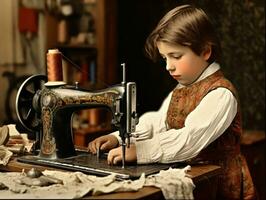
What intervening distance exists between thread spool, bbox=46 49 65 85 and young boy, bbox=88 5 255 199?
0.25 meters

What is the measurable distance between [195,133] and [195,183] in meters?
0.18

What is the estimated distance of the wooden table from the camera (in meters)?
1.46

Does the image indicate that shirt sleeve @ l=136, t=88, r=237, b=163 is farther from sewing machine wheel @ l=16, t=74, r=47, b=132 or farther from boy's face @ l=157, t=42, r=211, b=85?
sewing machine wheel @ l=16, t=74, r=47, b=132

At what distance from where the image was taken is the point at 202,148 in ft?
5.82

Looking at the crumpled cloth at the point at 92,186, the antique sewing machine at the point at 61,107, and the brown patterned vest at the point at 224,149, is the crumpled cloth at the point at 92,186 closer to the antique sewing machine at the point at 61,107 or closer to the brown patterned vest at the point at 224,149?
the antique sewing machine at the point at 61,107

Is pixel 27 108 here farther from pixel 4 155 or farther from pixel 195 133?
pixel 195 133

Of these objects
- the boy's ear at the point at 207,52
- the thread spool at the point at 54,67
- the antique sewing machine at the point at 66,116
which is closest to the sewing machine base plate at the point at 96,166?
the antique sewing machine at the point at 66,116

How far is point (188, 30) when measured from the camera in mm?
1863

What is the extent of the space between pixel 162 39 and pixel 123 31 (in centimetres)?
197

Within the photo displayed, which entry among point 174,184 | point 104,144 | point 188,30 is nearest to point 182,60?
point 188,30

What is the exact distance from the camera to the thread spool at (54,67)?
185cm

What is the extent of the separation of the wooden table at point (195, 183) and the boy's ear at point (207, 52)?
0.38 meters

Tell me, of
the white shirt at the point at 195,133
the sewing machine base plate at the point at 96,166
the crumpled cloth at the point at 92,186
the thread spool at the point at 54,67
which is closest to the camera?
the crumpled cloth at the point at 92,186

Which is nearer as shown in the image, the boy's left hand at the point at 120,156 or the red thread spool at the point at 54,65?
the boy's left hand at the point at 120,156
